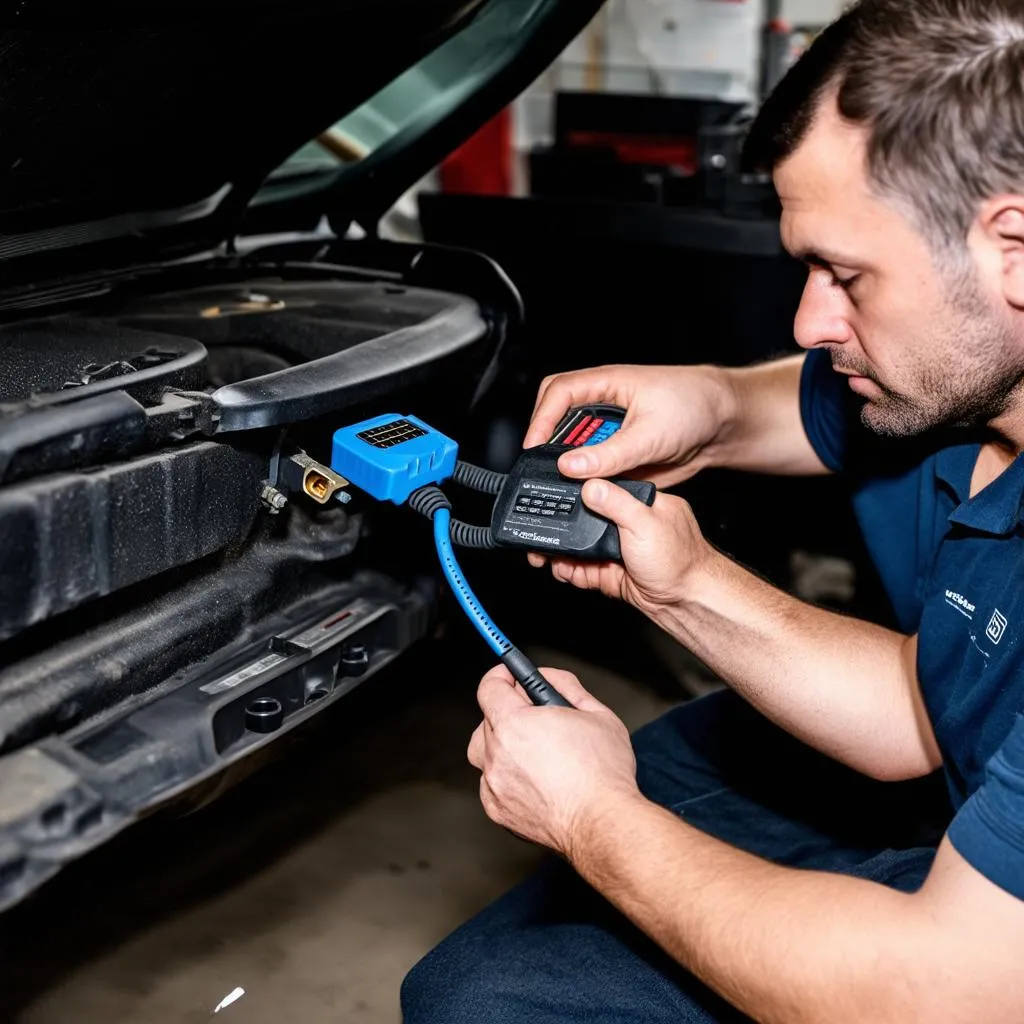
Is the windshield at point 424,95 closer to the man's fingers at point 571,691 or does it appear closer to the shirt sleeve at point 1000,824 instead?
the man's fingers at point 571,691

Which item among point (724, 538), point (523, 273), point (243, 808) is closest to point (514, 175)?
point (523, 273)

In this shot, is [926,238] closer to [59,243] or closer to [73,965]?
[59,243]

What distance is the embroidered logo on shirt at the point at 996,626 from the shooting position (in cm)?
93

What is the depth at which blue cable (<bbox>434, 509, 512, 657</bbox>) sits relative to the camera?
2.85ft

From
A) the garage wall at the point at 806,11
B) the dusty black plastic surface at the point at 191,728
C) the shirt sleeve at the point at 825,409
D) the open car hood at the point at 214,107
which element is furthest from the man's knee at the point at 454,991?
the garage wall at the point at 806,11

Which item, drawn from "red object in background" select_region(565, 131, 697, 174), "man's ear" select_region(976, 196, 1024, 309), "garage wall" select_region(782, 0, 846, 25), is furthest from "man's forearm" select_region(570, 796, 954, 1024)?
"garage wall" select_region(782, 0, 846, 25)

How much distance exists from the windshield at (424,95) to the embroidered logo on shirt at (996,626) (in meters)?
0.80

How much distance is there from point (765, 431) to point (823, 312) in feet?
1.26

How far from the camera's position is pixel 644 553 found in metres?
0.94

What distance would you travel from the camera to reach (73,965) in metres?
1.27

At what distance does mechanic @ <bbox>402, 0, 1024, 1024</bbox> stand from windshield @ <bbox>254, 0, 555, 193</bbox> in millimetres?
443

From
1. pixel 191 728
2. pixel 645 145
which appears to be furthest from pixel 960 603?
pixel 645 145

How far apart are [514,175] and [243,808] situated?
2.08m

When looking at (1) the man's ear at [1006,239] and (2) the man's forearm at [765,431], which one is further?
(2) the man's forearm at [765,431]
